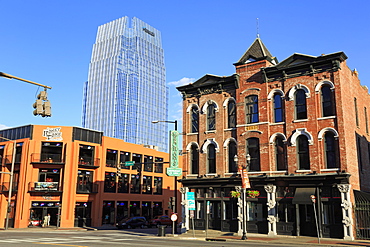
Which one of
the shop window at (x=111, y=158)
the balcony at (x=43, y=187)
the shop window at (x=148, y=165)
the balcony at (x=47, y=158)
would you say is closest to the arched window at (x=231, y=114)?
the balcony at (x=47, y=158)

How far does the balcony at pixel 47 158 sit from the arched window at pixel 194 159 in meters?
19.4

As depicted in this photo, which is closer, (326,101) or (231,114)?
(326,101)

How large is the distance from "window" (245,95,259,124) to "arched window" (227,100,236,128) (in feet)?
4.45

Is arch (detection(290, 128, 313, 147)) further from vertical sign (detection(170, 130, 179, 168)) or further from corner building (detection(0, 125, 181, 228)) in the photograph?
corner building (detection(0, 125, 181, 228))

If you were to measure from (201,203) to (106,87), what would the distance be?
118m

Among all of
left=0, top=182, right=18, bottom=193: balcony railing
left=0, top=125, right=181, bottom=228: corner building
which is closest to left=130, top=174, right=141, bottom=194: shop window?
left=0, top=125, right=181, bottom=228: corner building

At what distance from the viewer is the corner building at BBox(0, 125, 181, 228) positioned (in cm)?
4306

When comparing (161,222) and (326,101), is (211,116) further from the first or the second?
(161,222)

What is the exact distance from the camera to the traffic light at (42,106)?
479 inches

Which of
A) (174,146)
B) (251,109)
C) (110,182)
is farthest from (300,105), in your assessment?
(110,182)

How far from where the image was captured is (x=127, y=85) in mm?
141125

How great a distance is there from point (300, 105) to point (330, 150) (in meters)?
4.05

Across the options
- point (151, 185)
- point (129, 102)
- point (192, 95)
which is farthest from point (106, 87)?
point (192, 95)

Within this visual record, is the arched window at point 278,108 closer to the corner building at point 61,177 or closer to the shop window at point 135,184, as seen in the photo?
the corner building at point 61,177
